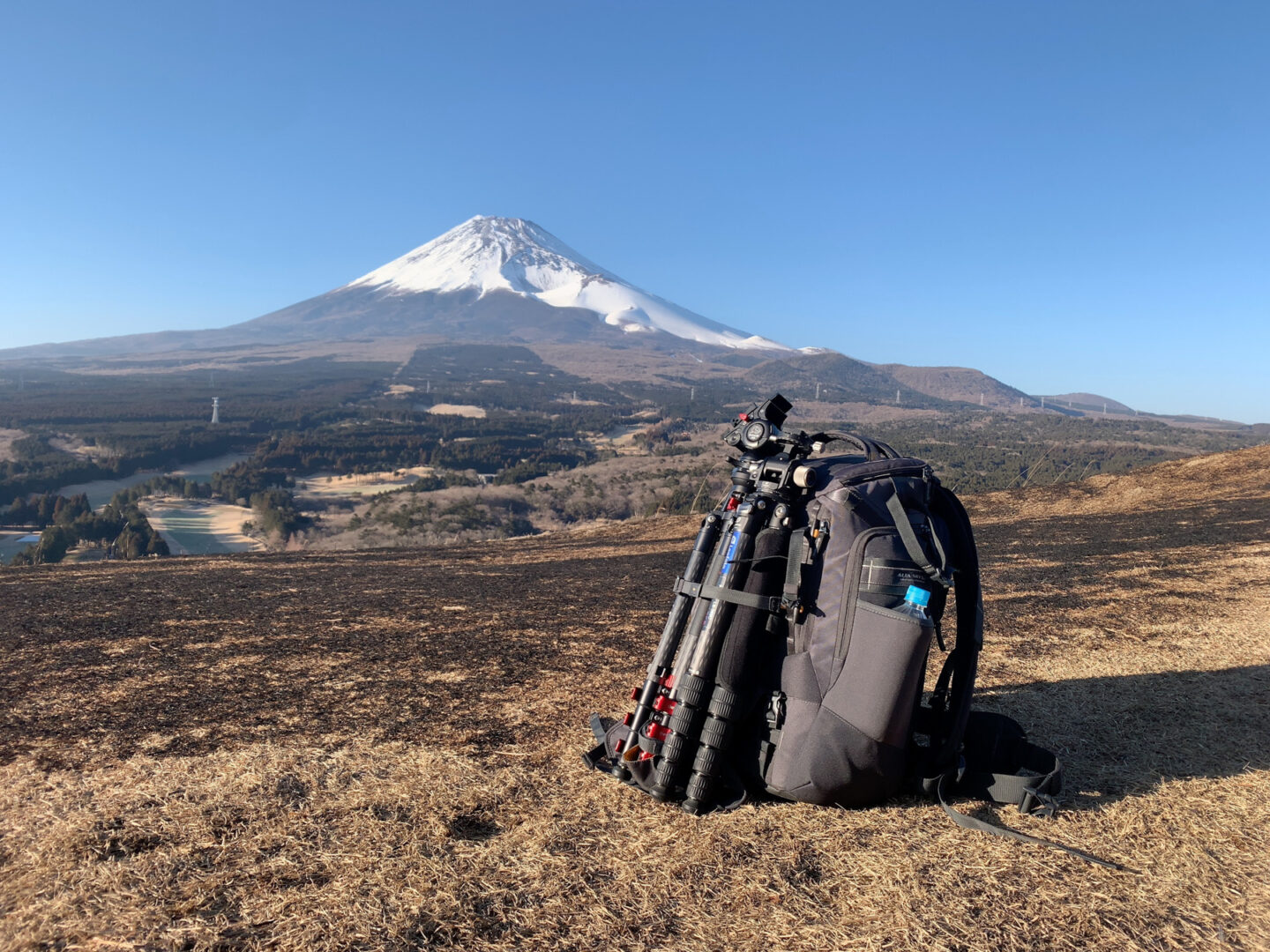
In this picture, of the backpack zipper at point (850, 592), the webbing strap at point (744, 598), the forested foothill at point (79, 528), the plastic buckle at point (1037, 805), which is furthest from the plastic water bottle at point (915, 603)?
the forested foothill at point (79, 528)

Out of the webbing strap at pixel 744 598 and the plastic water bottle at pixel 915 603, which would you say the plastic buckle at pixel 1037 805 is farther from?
the webbing strap at pixel 744 598

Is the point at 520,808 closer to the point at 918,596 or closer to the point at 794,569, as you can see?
the point at 794,569

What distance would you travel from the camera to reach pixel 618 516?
4941 cm

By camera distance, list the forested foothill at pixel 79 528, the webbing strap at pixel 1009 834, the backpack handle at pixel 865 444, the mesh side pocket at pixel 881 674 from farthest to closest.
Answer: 1. the forested foothill at pixel 79 528
2. the backpack handle at pixel 865 444
3. the mesh side pocket at pixel 881 674
4. the webbing strap at pixel 1009 834

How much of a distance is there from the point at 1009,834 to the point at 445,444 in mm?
84803

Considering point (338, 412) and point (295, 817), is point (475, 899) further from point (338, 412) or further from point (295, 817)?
point (338, 412)

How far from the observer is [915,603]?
411 centimetres

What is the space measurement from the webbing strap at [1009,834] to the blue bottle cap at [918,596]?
1221 mm

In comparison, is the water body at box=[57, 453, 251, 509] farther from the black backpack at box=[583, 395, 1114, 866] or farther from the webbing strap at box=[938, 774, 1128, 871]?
the webbing strap at box=[938, 774, 1128, 871]

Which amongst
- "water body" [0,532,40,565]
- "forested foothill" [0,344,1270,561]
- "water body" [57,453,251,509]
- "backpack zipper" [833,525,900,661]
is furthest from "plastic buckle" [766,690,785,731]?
"water body" [57,453,251,509]

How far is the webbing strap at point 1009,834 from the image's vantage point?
3857 millimetres

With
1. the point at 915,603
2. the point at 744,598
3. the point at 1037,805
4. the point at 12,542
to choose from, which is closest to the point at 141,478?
the point at 12,542

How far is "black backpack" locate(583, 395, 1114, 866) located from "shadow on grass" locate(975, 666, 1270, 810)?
73cm

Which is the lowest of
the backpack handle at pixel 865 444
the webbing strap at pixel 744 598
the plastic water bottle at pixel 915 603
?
the webbing strap at pixel 744 598
